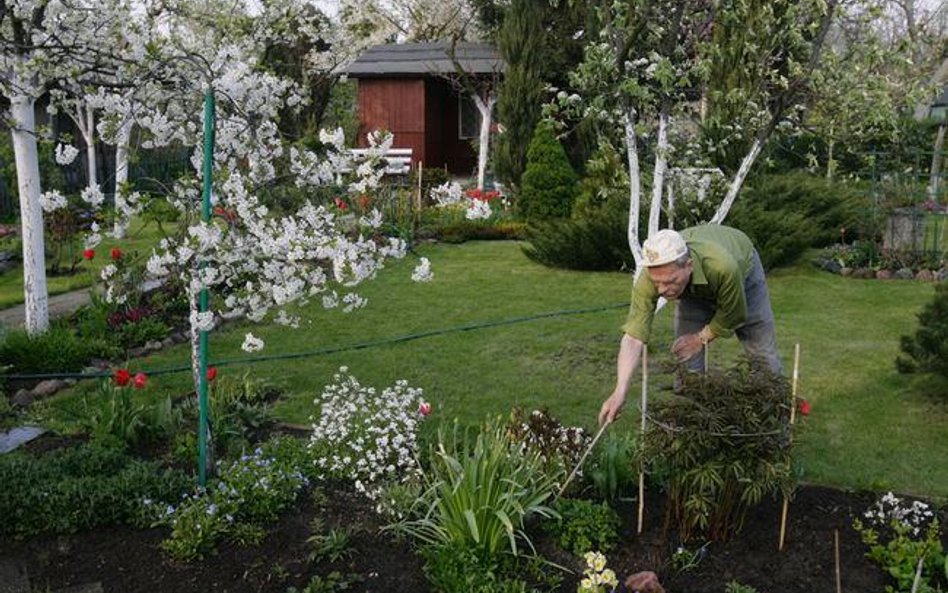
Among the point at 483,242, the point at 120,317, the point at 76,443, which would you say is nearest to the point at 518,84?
the point at 483,242

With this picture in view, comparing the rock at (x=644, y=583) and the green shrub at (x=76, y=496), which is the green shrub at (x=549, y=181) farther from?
the rock at (x=644, y=583)

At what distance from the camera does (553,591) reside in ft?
11.7

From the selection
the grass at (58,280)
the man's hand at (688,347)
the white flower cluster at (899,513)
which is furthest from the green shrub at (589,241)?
the white flower cluster at (899,513)

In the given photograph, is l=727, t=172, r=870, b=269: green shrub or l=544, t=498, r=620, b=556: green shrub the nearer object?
l=544, t=498, r=620, b=556: green shrub

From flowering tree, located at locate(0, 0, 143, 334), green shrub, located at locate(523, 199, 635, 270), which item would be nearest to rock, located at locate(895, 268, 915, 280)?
green shrub, located at locate(523, 199, 635, 270)

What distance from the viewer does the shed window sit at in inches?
943

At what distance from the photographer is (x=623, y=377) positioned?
3.87 metres

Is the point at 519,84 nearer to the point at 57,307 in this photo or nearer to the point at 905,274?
the point at 905,274

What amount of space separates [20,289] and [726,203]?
7407 mm

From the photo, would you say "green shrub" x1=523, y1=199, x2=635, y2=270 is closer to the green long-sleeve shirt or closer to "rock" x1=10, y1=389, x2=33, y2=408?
the green long-sleeve shirt

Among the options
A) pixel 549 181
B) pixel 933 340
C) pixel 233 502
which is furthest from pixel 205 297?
pixel 549 181

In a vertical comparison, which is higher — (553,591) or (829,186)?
(829,186)

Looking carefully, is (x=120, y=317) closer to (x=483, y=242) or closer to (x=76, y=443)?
(x=76, y=443)

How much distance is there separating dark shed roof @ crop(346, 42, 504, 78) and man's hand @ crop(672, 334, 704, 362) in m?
16.7
